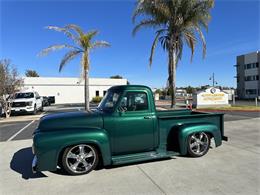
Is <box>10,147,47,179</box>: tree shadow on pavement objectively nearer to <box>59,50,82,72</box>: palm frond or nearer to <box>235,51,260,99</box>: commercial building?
<box>59,50,82,72</box>: palm frond

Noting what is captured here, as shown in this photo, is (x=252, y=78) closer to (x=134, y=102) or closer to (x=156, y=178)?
(x=134, y=102)

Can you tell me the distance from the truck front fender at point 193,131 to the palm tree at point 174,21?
10.9 meters

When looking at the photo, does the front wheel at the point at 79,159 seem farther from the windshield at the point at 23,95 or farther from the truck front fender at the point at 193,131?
the windshield at the point at 23,95

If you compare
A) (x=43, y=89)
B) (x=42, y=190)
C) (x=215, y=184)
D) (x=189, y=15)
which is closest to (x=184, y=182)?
(x=215, y=184)

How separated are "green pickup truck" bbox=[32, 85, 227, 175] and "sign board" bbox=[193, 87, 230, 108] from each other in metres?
19.3

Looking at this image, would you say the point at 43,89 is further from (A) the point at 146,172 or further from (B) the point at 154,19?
(A) the point at 146,172

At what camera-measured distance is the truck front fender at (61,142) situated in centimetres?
450

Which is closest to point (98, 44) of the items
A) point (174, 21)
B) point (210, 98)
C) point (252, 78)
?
point (174, 21)

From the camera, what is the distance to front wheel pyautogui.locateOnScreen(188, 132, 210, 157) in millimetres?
5855

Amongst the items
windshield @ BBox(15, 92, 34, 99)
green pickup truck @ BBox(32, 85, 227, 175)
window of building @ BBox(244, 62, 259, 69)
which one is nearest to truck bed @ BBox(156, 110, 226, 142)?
green pickup truck @ BBox(32, 85, 227, 175)

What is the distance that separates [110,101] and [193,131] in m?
2.15

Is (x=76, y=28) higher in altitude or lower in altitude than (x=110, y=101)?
higher

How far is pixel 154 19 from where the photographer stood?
16.6 metres

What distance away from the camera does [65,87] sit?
43062mm
